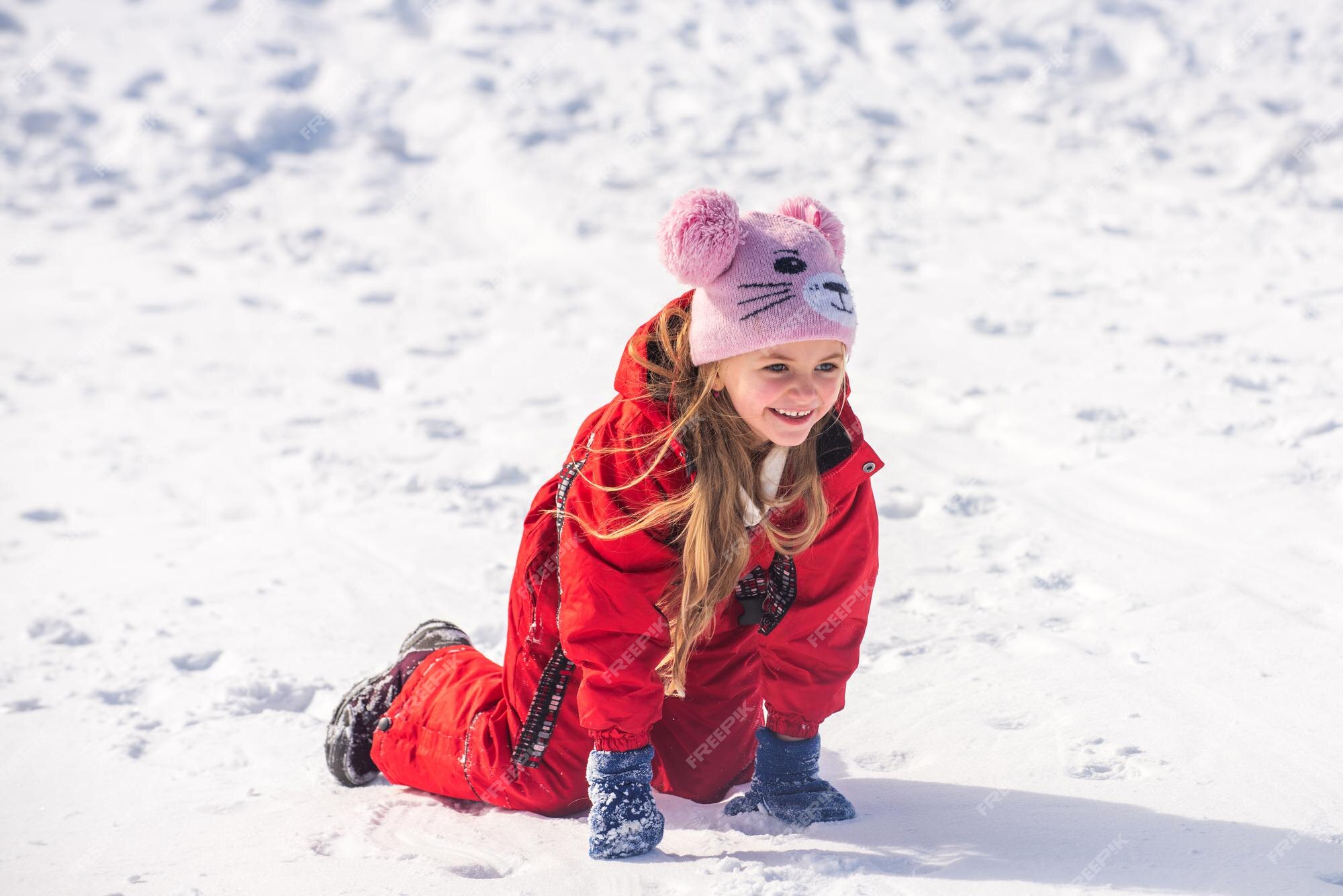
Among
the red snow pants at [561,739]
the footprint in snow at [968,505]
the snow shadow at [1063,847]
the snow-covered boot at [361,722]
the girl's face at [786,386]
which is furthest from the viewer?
the footprint in snow at [968,505]

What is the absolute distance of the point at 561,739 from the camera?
1931 mm

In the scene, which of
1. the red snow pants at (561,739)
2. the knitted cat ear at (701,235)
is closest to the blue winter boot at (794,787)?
the red snow pants at (561,739)

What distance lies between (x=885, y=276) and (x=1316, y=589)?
290 centimetres

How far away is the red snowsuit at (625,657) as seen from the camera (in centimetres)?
170

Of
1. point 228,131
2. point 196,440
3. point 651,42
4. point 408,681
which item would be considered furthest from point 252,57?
point 408,681

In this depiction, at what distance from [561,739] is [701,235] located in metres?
0.86

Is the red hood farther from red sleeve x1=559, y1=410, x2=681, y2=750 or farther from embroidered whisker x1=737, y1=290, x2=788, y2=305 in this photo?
embroidered whisker x1=737, y1=290, x2=788, y2=305

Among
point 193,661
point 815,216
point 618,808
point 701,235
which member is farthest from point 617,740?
point 193,661

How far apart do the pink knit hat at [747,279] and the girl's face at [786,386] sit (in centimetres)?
3

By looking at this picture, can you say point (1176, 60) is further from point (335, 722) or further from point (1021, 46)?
point (335, 722)

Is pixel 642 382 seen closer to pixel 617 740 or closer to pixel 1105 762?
pixel 617 740

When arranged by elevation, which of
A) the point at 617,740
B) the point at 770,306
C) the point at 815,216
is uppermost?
the point at 815,216

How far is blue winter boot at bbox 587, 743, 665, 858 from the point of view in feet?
5.64

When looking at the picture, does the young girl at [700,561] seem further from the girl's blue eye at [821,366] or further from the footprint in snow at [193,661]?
the footprint in snow at [193,661]
